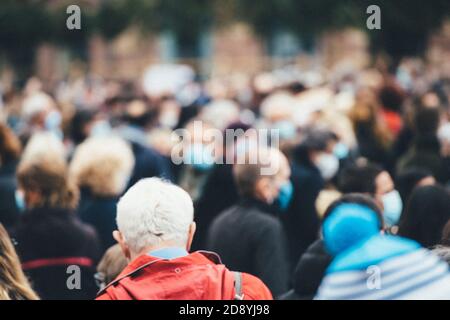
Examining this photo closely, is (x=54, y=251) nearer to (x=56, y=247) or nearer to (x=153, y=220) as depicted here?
(x=56, y=247)

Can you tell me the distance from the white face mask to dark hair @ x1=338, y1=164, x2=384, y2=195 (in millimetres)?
1169

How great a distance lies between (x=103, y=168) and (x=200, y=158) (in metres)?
1.43

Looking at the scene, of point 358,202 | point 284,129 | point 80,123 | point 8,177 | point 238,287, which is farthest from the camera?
point 80,123

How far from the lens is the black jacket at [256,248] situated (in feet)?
16.7

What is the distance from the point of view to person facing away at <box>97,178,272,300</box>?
3047mm

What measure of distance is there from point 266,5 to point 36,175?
20563 mm

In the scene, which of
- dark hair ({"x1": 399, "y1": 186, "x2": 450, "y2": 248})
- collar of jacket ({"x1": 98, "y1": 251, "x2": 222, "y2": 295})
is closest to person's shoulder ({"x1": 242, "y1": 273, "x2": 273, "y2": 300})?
collar of jacket ({"x1": 98, "y1": 251, "x2": 222, "y2": 295})

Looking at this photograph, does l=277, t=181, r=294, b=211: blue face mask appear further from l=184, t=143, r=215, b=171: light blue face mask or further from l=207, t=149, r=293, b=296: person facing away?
l=184, t=143, r=215, b=171: light blue face mask

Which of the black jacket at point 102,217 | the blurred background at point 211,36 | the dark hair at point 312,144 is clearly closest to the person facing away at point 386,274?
the black jacket at point 102,217

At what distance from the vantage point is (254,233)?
202 inches

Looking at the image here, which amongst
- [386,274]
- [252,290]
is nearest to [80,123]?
[252,290]

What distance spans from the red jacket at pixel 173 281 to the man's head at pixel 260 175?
2.23m
